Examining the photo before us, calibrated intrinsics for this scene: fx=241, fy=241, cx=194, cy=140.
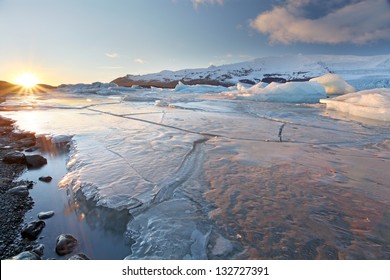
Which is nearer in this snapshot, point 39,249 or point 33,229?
point 39,249

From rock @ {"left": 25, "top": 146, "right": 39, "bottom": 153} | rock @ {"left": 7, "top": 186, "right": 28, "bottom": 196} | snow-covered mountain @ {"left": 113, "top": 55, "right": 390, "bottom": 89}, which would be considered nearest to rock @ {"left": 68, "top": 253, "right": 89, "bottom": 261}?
rock @ {"left": 7, "top": 186, "right": 28, "bottom": 196}

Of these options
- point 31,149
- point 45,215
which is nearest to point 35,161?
point 31,149

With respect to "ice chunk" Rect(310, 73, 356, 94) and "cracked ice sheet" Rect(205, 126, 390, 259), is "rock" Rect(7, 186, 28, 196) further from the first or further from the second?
"ice chunk" Rect(310, 73, 356, 94)

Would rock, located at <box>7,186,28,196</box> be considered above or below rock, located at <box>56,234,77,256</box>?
above

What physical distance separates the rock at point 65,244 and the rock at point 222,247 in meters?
0.94

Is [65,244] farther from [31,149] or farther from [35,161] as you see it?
[31,149]

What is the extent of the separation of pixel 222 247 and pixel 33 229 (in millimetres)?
1370

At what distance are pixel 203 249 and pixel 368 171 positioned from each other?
84.5 inches

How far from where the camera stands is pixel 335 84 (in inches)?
572

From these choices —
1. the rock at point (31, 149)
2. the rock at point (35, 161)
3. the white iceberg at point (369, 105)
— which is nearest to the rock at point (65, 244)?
the rock at point (35, 161)

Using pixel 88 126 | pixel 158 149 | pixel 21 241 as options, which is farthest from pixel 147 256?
pixel 88 126

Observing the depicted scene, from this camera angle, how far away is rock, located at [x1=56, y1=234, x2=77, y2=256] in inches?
60.8

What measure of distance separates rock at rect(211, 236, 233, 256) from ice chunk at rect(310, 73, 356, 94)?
1475cm

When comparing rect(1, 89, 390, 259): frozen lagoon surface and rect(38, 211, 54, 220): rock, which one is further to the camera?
rect(38, 211, 54, 220): rock
